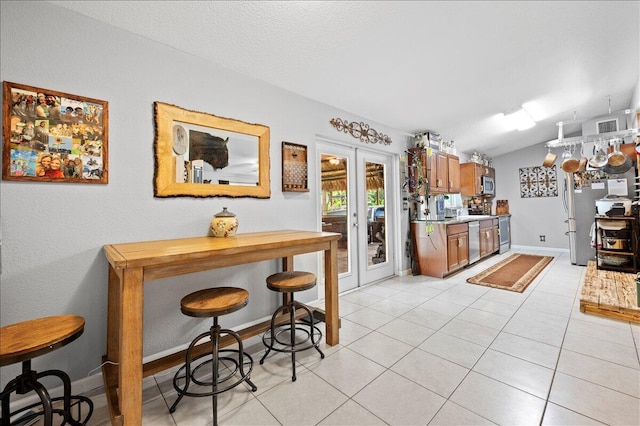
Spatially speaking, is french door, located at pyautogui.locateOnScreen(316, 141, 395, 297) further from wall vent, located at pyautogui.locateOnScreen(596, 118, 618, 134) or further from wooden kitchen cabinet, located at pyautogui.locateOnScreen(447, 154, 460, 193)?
wall vent, located at pyautogui.locateOnScreen(596, 118, 618, 134)

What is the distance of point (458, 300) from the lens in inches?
129

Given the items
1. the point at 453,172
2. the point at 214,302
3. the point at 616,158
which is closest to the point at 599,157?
the point at 616,158

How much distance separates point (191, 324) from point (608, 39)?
15.7 ft

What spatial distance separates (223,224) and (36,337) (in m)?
A: 1.14

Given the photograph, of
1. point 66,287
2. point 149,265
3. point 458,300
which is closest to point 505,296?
point 458,300

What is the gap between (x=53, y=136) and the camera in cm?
162

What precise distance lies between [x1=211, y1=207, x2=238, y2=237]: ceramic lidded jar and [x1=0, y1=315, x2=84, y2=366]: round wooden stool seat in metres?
0.94

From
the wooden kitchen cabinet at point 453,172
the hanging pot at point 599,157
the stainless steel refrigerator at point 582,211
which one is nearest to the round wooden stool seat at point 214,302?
the wooden kitchen cabinet at point 453,172

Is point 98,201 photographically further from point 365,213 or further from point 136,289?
point 365,213

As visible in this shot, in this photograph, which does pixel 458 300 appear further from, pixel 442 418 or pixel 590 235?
pixel 590 235

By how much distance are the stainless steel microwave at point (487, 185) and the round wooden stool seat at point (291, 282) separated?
18.9 ft

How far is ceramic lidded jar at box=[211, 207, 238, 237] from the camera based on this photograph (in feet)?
6.81

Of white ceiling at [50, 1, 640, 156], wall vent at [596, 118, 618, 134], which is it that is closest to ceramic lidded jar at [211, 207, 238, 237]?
white ceiling at [50, 1, 640, 156]

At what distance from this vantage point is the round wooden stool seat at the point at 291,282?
1901mm
